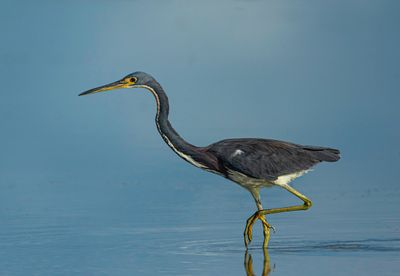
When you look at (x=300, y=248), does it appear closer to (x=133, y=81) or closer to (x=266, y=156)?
(x=266, y=156)

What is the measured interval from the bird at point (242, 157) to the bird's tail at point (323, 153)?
0.01 meters

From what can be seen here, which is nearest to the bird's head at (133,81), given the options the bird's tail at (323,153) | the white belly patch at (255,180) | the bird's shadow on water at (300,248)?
the white belly patch at (255,180)

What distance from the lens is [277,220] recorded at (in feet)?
52.2

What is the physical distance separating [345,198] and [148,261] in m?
4.99

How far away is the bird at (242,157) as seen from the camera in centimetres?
1423

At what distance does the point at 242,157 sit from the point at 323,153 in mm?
1085

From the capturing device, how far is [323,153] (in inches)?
579

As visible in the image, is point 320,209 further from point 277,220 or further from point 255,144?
point 255,144

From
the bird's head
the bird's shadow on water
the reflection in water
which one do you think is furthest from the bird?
the reflection in water

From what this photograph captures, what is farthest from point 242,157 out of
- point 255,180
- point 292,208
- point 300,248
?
point 300,248

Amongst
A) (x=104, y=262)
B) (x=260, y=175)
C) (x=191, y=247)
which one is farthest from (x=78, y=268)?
(x=260, y=175)

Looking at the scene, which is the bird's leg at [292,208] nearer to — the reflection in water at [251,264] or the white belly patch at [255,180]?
the white belly patch at [255,180]

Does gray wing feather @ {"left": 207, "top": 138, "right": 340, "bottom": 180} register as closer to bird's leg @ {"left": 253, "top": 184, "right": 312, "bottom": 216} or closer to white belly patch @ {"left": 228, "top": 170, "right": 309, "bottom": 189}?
white belly patch @ {"left": 228, "top": 170, "right": 309, "bottom": 189}

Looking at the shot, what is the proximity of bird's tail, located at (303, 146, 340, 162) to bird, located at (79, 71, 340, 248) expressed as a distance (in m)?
0.01
